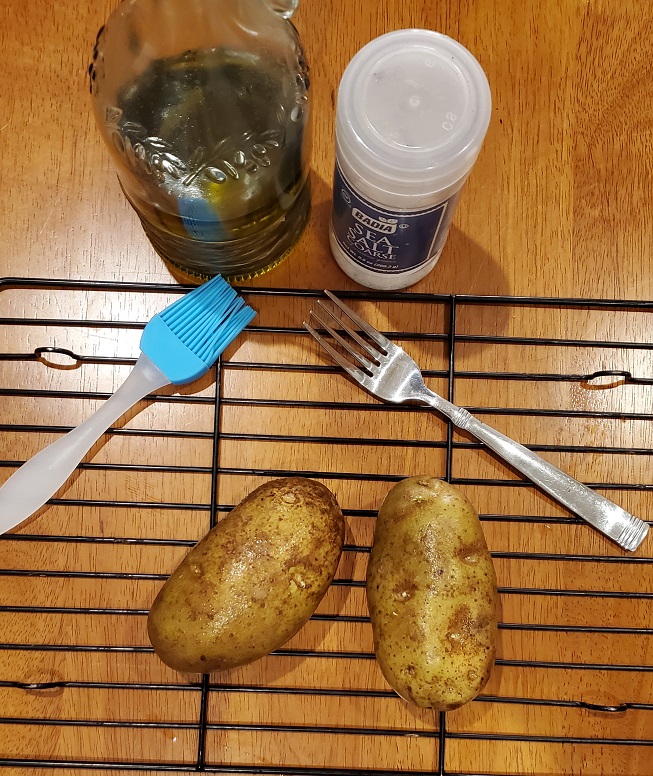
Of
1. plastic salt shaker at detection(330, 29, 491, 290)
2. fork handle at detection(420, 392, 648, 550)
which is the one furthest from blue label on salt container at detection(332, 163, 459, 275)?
fork handle at detection(420, 392, 648, 550)

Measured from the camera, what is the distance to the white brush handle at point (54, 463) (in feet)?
2.05

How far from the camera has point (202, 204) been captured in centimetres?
53

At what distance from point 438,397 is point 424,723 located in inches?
11.9

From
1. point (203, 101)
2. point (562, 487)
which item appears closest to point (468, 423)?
point (562, 487)

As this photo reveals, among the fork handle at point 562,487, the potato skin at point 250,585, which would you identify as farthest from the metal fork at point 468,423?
the potato skin at point 250,585

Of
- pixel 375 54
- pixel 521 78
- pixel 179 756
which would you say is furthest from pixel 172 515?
pixel 521 78

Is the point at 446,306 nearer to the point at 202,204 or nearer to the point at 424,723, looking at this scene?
the point at 202,204

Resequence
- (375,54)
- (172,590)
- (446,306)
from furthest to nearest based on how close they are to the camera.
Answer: (446,306) → (172,590) → (375,54)

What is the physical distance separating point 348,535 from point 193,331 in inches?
9.3

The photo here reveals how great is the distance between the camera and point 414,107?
458 mm

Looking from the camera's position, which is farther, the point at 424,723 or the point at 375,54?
the point at 424,723

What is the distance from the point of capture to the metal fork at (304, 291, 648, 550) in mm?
641

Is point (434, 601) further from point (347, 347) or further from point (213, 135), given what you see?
point (213, 135)

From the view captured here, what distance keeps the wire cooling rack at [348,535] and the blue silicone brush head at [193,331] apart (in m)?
0.03
